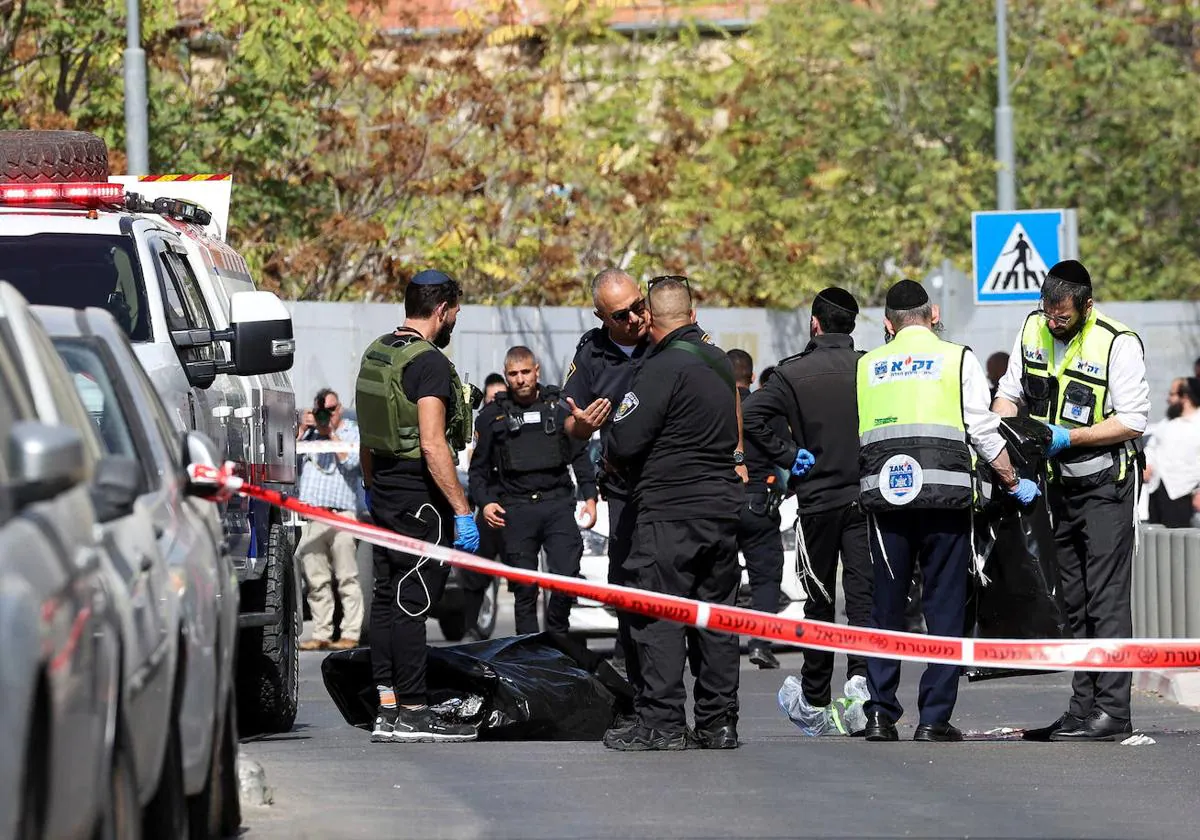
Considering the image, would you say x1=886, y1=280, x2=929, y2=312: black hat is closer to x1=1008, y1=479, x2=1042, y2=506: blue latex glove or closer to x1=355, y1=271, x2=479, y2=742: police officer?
x1=1008, y1=479, x2=1042, y2=506: blue latex glove

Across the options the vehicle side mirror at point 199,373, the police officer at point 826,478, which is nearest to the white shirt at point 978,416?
the police officer at point 826,478

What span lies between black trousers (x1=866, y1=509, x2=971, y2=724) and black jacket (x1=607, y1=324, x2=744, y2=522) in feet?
2.76

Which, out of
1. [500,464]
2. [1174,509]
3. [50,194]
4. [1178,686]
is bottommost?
[1178,686]

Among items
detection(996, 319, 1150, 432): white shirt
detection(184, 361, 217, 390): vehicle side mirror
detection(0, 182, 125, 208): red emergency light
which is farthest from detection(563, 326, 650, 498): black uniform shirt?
detection(0, 182, 125, 208): red emergency light

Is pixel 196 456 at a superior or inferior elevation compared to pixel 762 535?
superior

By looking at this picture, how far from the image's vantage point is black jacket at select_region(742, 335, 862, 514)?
11320 millimetres

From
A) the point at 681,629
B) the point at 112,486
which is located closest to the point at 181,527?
the point at 112,486

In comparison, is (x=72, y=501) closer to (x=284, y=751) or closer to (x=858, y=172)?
(x=284, y=751)

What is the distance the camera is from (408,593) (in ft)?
35.1

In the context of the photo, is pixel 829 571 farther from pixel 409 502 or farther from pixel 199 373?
pixel 199 373

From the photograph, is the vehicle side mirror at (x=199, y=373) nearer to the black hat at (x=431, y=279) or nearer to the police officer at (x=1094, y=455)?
the black hat at (x=431, y=279)

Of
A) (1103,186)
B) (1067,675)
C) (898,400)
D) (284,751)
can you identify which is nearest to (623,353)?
(898,400)

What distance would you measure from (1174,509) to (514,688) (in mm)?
10521

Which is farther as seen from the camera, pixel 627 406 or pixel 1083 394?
pixel 1083 394
